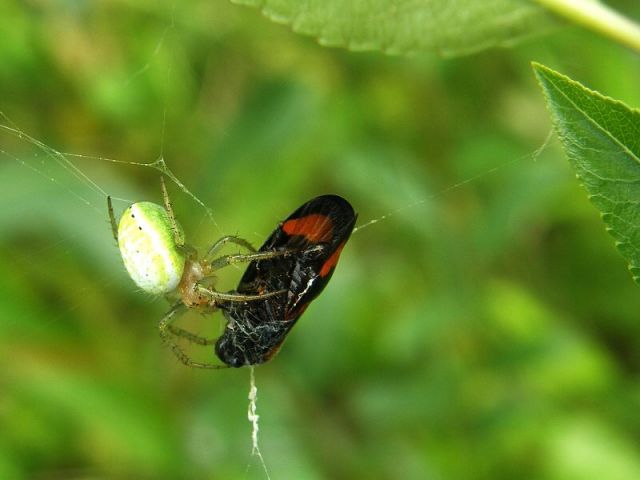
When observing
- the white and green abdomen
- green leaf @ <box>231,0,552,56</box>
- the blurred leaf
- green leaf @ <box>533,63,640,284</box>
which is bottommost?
green leaf @ <box>533,63,640,284</box>

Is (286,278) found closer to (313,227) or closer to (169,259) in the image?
(313,227)

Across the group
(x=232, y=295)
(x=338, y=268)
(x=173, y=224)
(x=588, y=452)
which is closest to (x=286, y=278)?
(x=232, y=295)

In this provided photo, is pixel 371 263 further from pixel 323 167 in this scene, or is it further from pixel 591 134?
pixel 591 134

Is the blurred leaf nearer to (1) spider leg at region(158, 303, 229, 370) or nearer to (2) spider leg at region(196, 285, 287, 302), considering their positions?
(1) spider leg at region(158, 303, 229, 370)

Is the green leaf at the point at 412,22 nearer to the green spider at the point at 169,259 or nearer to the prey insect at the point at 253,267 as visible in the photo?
A: the prey insect at the point at 253,267

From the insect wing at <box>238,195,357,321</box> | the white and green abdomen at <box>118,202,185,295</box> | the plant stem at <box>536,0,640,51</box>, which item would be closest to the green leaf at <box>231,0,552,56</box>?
the plant stem at <box>536,0,640,51</box>
